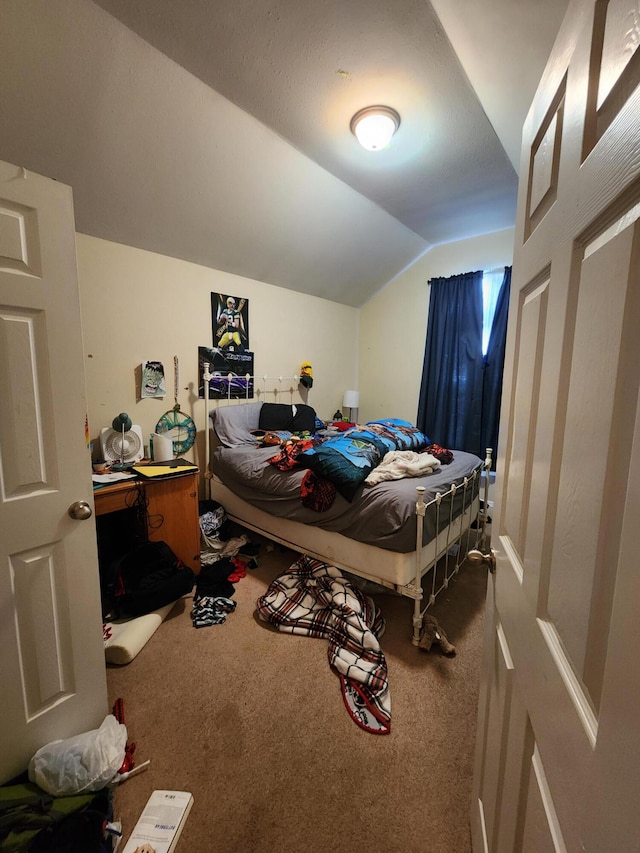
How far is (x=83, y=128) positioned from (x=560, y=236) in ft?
A: 8.03

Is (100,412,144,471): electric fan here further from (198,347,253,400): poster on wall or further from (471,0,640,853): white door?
(471,0,640,853): white door

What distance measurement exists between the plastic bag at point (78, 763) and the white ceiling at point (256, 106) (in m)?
2.74

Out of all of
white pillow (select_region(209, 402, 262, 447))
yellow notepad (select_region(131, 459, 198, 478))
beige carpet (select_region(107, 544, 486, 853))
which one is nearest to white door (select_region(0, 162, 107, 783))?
beige carpet (select_region(107, 544, 486, 853))

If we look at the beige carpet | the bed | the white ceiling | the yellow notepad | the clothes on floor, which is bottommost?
the beige carpet

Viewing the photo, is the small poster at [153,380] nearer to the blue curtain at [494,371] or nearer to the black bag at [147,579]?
the black bag at [147,579]

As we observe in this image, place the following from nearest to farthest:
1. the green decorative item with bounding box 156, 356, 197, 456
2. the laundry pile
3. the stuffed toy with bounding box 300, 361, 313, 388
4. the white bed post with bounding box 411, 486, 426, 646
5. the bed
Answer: the white bed post with bounding box 411, 486, 426, 646, the bed, the laundry pile, the green decorative item with bounding box 156, 356, 197, 456, the stuffed toy with bounding box 300, 361, 313, 388

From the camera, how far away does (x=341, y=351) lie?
4617 mm

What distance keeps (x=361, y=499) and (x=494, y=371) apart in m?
2.51

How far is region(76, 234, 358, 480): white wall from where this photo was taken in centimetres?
255

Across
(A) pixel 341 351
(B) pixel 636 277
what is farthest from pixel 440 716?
(A) pixel 341 351

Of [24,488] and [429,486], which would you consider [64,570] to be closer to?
[24,488]

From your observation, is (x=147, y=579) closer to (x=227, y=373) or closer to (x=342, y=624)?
(x=342, y=624)

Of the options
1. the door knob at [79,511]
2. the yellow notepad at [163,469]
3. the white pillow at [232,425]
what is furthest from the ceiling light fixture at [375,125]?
the door knob at [79,511]

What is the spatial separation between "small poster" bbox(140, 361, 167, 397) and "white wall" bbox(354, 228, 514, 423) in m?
2.74
